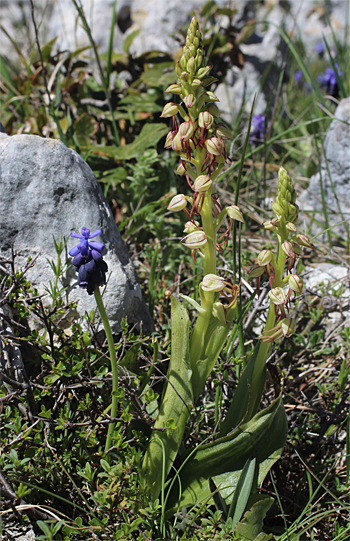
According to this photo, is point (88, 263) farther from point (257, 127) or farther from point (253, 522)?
point (257, 127)

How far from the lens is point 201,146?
4.09ft

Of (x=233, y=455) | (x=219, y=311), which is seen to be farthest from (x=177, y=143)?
(x=233, y=455)

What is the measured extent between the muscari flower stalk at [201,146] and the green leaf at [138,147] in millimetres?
1274

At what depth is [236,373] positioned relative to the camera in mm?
1872

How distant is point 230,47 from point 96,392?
8.97 ft

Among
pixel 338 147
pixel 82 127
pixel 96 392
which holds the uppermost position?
pixel 82 127

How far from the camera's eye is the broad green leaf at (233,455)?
4.37ft

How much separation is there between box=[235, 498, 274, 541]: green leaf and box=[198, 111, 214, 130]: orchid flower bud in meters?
1.10

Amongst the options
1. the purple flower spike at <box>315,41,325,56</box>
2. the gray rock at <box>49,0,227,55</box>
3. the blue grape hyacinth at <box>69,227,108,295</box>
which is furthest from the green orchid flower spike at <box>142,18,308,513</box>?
the purple flower spike at <box>315,41,325,56</box>

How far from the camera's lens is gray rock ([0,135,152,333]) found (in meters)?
1.72

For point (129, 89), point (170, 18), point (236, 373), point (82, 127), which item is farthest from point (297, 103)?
point (236, 373)

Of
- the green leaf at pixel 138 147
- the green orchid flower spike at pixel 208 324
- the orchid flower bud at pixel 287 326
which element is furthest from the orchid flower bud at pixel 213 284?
the green leaf at pixel 138 147

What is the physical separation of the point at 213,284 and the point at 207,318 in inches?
6.3

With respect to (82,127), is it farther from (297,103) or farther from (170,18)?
(297,103)
